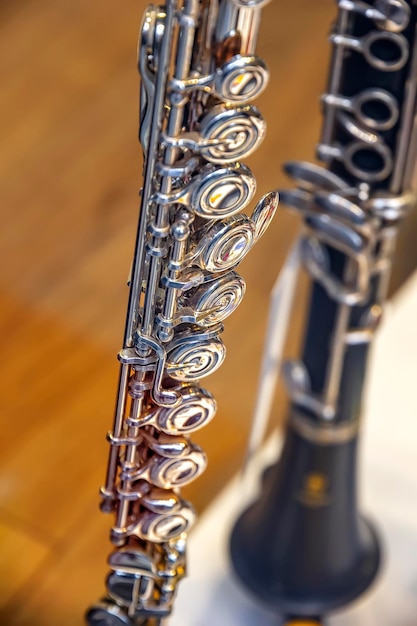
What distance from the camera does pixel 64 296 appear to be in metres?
0.89

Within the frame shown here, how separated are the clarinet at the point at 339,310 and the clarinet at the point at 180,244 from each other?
8.3 inches

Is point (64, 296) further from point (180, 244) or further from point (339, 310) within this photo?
point (180, 244)

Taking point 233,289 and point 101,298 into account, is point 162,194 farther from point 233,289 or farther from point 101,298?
point 101,298

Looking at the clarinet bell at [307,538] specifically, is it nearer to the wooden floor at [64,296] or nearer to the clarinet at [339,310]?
the clarinet at [339,310]

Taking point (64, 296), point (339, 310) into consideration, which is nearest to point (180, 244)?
point (339, 310)

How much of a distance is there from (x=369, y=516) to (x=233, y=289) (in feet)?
1.87

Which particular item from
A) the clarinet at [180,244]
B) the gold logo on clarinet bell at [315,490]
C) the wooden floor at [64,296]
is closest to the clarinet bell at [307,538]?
the gold logo on clarinet bell at [315,490]

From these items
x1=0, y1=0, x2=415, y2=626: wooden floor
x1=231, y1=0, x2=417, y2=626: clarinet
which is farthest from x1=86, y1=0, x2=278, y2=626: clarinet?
x1=0, y1=0, x2=415, y2=626: wooden floor

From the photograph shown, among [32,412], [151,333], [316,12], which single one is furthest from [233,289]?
[316,12]

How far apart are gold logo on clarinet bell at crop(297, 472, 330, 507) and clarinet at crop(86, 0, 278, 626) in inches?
12.1

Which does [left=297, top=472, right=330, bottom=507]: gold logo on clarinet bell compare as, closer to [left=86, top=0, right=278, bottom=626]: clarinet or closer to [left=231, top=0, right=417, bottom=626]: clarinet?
[left=231, top=0, right=417, bottom=626]: clarinet

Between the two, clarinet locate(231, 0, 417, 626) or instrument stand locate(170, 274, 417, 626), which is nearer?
clarinet locate(231, 0, 417, 626)

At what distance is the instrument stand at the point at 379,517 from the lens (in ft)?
2.71

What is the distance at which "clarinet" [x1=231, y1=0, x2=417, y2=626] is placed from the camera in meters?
0.55
